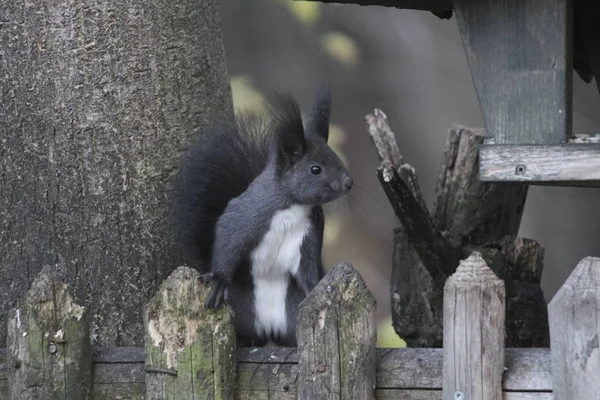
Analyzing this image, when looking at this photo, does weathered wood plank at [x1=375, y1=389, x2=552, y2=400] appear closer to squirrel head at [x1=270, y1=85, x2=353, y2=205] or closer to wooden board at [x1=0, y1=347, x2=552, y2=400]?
wooden board at [x1=0, y1=347, x2=552, y2=400]

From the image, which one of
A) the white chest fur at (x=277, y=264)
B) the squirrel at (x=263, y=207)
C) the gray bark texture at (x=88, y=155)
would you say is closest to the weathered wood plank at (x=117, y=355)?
the squirrel at (x=263, y=207)

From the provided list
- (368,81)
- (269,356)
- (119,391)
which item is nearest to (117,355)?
(119,391)

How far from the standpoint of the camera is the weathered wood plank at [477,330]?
172 cm

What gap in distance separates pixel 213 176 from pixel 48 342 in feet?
2.19

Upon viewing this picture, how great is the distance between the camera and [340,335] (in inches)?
71.2

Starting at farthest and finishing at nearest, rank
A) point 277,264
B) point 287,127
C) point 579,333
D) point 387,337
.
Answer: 1. point 387,337
2. point 277,264
3. point 287,127
4. point 579,333

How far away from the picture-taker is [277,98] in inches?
87.0

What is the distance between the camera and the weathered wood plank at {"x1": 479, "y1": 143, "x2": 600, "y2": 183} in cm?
186

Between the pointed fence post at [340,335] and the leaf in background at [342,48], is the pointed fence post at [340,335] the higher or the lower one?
the lower one

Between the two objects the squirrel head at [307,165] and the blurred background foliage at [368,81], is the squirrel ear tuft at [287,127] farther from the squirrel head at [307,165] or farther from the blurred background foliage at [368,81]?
the blurred background foliage at [368,81]

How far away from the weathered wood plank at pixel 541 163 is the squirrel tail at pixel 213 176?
2.14 feet

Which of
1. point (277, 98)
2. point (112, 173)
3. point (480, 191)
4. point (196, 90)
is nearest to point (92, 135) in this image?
point (112, 173)

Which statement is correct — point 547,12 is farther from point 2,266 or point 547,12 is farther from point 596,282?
point 2,266

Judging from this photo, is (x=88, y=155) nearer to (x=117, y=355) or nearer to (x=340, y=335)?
(x=117, y=355)
